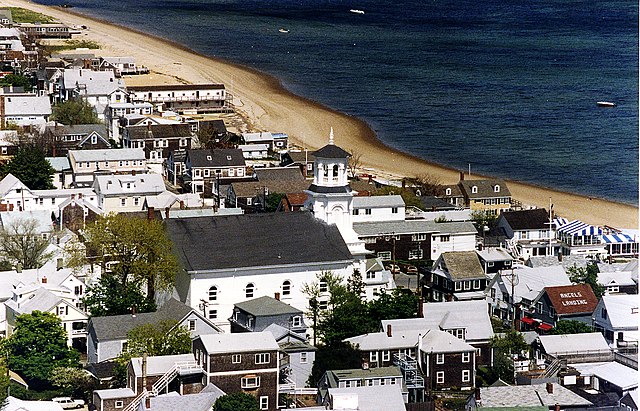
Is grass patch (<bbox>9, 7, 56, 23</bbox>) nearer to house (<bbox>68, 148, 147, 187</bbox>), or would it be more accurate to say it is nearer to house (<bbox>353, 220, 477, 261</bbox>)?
house (<bbox>68, 148, 147, 187</bbox>)

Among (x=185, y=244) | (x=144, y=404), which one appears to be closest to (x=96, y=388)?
(x=144, y=404)

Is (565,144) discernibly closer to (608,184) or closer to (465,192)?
(608,184)

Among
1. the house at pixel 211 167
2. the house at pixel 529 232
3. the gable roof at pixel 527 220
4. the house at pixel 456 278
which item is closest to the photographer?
the house at pixel 456 278

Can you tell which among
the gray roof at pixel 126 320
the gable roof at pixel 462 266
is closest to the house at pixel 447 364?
the gray roof at pixel 126 320

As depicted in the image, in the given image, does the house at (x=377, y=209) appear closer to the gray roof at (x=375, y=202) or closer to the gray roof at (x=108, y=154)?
the gray roof at (x=375, y=202)

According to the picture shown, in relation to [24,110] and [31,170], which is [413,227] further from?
[24,110]

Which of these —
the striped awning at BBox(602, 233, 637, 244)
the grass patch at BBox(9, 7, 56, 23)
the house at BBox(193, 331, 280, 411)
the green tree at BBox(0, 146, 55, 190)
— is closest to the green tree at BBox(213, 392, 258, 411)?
the house at BBox(193, 331, 280, 411)
